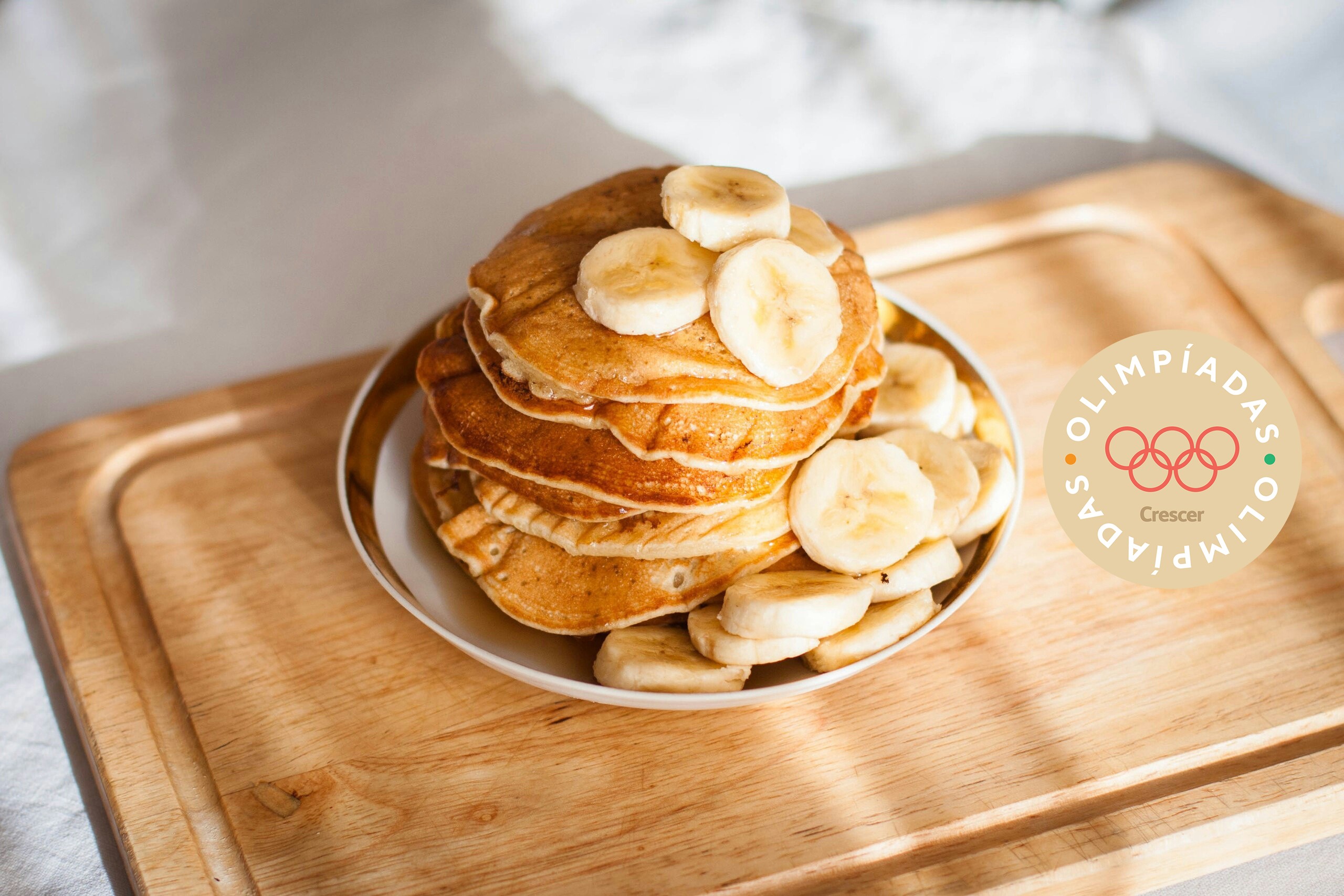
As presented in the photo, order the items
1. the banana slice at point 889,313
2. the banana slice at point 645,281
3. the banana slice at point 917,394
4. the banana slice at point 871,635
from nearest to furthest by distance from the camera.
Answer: the banana slice at point 645,281, the banana slice at point 871,635, the banana slice at point 917,394, the banana slice at point 889,313

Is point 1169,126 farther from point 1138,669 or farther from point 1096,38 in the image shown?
point 1138,669

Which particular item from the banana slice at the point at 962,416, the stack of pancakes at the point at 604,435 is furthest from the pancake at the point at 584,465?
the banana slice at the point at 962,416

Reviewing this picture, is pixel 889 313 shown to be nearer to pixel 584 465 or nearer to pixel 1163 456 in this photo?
pixel 1163 456

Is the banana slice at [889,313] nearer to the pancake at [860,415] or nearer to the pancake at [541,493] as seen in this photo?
the pancake at [860,415]

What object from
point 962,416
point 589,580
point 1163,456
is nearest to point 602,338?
point 589,580

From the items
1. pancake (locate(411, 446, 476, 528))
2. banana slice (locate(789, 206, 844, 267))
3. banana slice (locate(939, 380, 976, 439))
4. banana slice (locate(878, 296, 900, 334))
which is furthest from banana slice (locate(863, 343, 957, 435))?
pancake (locate(411, 446, 476, 528))

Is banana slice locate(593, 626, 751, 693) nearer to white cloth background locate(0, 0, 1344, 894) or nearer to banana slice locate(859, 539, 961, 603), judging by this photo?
banana slice locate(859, 539, 961, 603)

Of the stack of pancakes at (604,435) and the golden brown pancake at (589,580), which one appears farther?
the golden brown pancake at (589,580)
